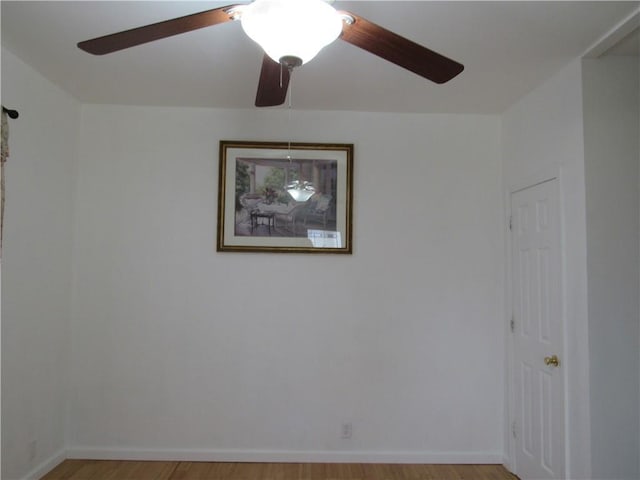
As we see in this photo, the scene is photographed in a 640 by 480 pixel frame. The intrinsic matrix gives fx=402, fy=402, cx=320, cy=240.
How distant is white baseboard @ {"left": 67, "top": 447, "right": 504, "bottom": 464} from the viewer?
9.25ft

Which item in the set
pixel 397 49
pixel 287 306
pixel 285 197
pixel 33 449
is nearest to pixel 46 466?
pixel 33 449

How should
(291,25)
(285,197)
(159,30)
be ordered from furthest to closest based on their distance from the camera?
1. (285,197)
2. (159,30)
3. (291,25)

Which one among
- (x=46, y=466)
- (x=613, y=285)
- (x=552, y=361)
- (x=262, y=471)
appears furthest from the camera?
(x=262, y=471)

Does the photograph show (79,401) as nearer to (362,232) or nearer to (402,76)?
(362,232)

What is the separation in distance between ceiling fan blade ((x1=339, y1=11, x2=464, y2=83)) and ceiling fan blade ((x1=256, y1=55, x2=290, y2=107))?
11.5 inches

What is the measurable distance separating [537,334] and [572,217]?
0.78 meters

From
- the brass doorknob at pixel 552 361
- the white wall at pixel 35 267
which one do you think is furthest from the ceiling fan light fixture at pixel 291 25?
the brass doorknob at pixel 552 361

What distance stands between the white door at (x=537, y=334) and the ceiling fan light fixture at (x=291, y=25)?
1815mm

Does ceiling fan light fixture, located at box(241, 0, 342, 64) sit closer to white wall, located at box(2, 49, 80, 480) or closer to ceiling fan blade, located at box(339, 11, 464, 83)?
ceiling fan blade, located at box(339, 11, 464, 83)

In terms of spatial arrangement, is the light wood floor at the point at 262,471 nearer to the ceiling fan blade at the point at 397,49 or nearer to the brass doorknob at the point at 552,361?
the brass doorknob at the point at 552,361

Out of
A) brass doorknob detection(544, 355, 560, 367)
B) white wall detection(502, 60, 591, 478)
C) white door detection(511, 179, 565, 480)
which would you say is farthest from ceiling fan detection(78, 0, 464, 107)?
brass doorknob detection(544, 355, 560, 367)

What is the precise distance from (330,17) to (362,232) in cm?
195

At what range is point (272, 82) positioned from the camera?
161 cm

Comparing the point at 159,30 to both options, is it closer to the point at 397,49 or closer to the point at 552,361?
the point at 397,49
